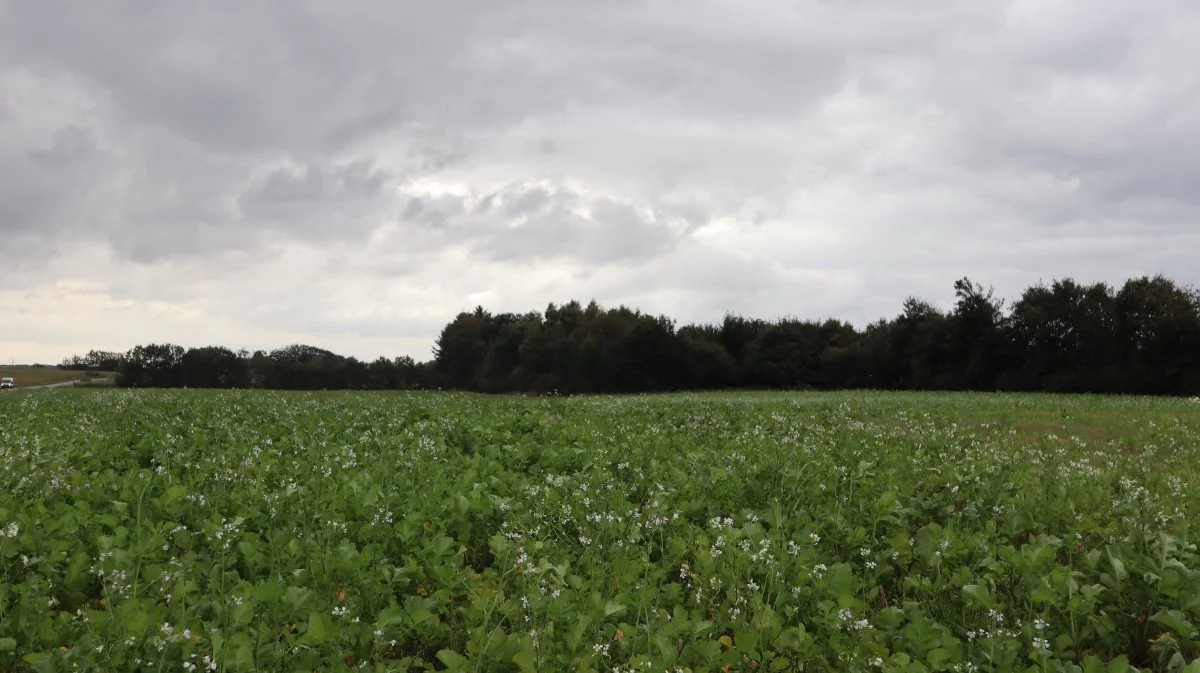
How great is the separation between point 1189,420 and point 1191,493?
12859mm

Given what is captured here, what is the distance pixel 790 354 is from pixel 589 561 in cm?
6450

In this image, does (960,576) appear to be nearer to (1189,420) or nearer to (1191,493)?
(1191,493)

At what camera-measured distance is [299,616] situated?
4.32m

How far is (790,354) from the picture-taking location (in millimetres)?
67625

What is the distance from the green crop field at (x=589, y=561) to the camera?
4051mm

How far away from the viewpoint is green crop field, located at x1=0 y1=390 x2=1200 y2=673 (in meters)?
4.05

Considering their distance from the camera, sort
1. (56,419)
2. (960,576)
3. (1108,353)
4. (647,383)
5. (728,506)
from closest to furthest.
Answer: (960,576) → (728,506) → (56,419) → (1108,353) → (647,383)

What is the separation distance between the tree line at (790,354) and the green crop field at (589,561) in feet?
146

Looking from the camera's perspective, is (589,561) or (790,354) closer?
(589,561)

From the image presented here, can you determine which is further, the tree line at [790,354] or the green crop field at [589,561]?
the tree line at [790,354]

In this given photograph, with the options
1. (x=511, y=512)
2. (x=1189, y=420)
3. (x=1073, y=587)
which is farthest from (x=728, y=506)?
(x=1189, y=420)

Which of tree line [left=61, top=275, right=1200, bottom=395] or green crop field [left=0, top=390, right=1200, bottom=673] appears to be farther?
tree line [left=61, top=275, right=1200, bottom=395]

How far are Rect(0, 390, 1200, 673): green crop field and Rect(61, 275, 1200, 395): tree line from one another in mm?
44472

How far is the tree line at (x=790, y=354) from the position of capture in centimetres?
4709
